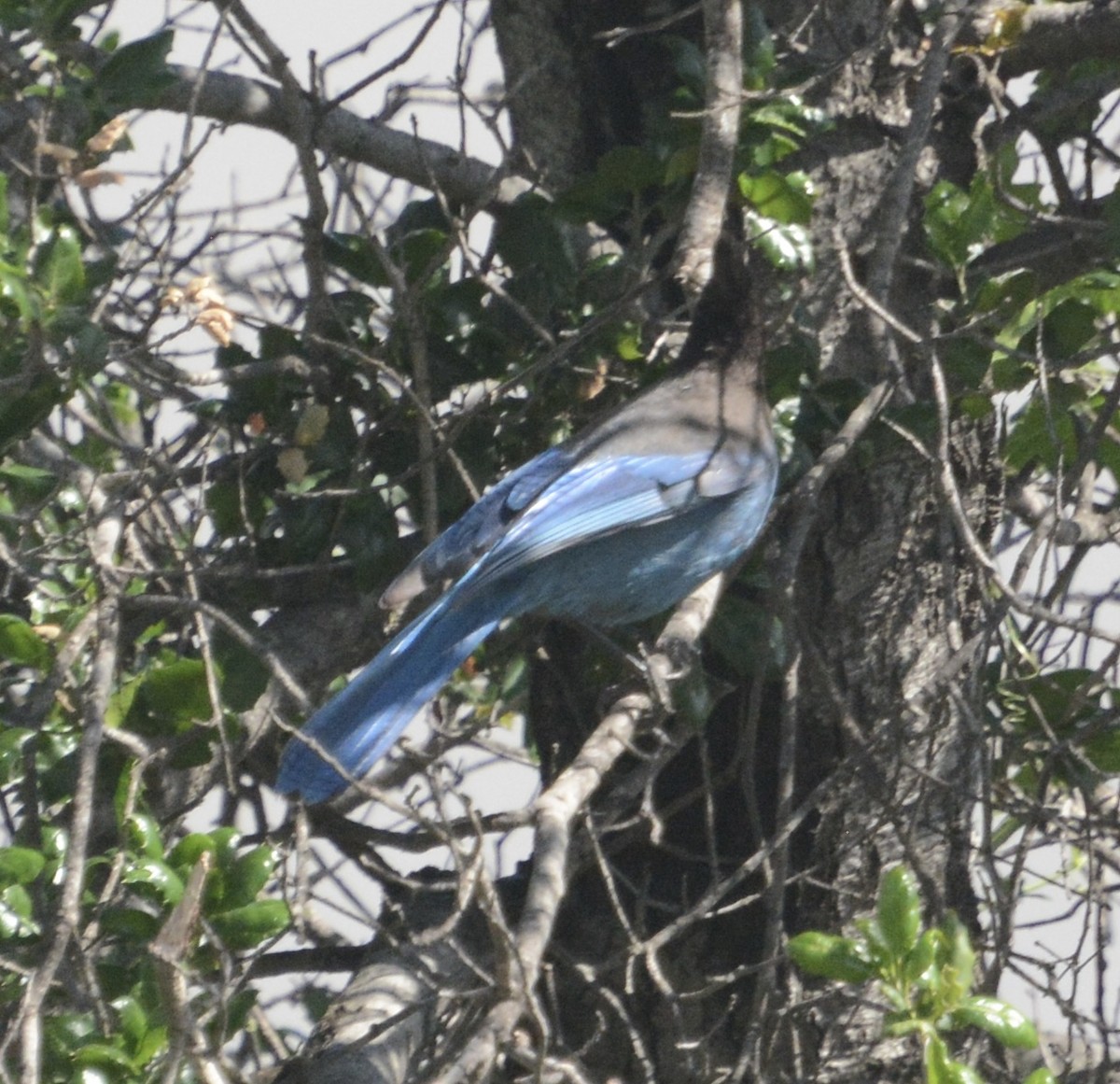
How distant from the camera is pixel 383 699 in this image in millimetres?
3344

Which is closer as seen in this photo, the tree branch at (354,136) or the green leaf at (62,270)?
the green leaf at (62,270)

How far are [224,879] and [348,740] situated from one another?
2.07ft

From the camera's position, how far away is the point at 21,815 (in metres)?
2.98

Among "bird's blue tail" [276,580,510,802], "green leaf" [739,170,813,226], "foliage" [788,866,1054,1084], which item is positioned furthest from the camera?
"green leaf" [739,170,813,226]

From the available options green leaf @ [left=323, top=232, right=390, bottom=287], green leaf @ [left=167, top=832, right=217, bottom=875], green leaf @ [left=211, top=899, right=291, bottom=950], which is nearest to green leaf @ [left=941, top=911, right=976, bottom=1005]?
green leaf @ [left=211, top=899, right=291, bottom=950]

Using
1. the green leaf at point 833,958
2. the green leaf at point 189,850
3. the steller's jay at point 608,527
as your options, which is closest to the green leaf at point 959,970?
the green leaf at point 833,958

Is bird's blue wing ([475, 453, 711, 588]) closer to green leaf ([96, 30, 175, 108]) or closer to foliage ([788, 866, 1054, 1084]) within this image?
green leaf ([96, 30, 175, 108])

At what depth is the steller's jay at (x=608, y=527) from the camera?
3.36 m

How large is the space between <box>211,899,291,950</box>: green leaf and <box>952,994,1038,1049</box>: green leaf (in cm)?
100

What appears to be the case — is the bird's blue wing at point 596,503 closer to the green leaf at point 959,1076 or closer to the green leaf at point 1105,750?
the green leaf at point 1105,750

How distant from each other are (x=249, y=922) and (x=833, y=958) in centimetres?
87

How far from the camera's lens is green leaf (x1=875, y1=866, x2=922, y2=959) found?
246cm

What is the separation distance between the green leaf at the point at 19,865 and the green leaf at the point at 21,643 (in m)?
0.46

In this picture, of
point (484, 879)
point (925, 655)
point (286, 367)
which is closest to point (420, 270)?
point (286, 367)
